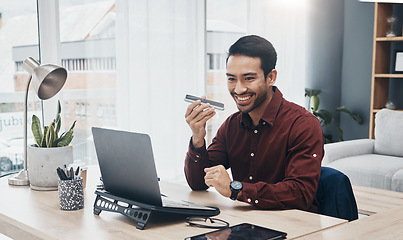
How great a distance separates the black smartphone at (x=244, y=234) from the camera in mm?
1248

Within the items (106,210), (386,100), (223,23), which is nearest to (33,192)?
(106,210)

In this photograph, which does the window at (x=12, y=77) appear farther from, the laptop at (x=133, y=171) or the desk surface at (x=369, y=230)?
the desk surface at (x=369, y=230)

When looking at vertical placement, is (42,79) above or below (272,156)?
above

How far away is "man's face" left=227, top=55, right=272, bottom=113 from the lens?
180cm

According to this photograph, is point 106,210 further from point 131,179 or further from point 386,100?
point 386,100

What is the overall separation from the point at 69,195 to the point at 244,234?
0.61 meters

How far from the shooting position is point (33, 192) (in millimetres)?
1839

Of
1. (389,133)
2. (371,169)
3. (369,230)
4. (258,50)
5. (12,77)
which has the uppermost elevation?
(258,50)

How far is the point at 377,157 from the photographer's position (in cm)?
413

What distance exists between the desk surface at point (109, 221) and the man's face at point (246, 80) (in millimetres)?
373

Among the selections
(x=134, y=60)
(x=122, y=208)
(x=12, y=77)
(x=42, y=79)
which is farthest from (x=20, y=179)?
(x=134, y=60)

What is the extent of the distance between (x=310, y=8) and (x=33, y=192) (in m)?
4.41

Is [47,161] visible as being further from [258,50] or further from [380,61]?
[380,61]

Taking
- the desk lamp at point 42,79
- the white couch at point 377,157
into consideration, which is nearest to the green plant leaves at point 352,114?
the white couch at point 377,157
